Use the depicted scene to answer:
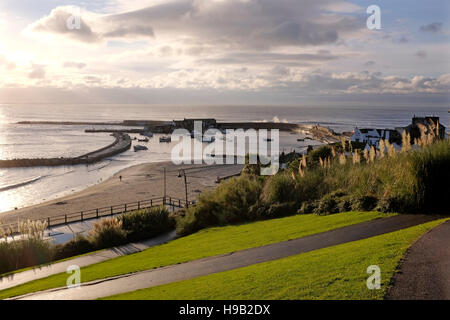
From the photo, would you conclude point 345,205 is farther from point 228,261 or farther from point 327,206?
point 228,261

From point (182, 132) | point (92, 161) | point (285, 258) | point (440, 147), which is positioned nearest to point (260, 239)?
point (285, 258)

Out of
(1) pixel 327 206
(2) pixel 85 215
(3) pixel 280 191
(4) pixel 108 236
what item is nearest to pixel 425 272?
(1) pixel 327 206

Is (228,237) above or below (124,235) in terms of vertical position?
above

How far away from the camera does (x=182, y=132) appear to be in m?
124

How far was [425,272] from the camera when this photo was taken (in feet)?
19.3

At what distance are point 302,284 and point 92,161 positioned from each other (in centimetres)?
6250

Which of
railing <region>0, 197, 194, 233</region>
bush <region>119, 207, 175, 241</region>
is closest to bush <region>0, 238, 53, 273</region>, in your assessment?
bush <region>119, 207, 175, 241</region>

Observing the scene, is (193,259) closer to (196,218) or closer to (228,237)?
(228,237)

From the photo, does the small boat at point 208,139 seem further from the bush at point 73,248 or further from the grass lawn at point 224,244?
the grass lawn at point 224,244

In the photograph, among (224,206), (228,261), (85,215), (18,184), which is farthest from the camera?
(18,184)

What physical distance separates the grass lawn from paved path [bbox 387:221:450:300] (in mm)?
2844

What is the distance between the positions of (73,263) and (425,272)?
432 inches

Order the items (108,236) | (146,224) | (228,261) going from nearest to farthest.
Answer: (228,261)
(108,236)
(146,224)

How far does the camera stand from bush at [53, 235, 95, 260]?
1525 centimetres
